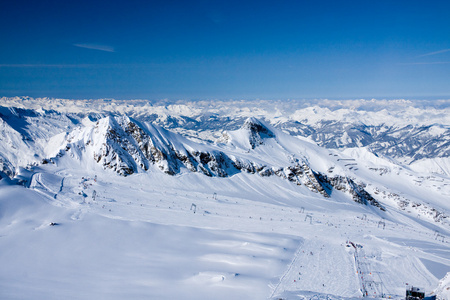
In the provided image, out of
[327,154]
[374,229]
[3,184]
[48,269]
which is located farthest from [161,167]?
[327,154]

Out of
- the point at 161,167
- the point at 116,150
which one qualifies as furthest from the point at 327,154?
the point at 116,150

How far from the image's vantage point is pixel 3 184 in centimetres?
6925

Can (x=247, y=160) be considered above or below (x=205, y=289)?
above

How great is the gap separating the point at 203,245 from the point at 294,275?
63.5ft

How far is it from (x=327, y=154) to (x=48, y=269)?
18476cm

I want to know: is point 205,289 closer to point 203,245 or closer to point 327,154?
point 203,245

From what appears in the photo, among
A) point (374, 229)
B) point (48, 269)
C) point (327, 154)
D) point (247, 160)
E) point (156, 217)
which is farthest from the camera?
point (327, 154)

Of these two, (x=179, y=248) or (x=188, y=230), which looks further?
(x=188, y=230)

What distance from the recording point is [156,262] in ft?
150

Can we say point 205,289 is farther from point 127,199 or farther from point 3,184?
point 3,184

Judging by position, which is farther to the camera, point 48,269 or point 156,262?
point 156,262

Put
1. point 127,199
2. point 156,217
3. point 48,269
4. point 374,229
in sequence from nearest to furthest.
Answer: point 48,269 → point 156,217 → point 127,199 → point 374,229

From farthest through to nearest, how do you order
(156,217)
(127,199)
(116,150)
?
(116,150)
(127,199)
(156,217)

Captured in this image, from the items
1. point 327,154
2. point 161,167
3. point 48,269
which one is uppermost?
point 327,154
